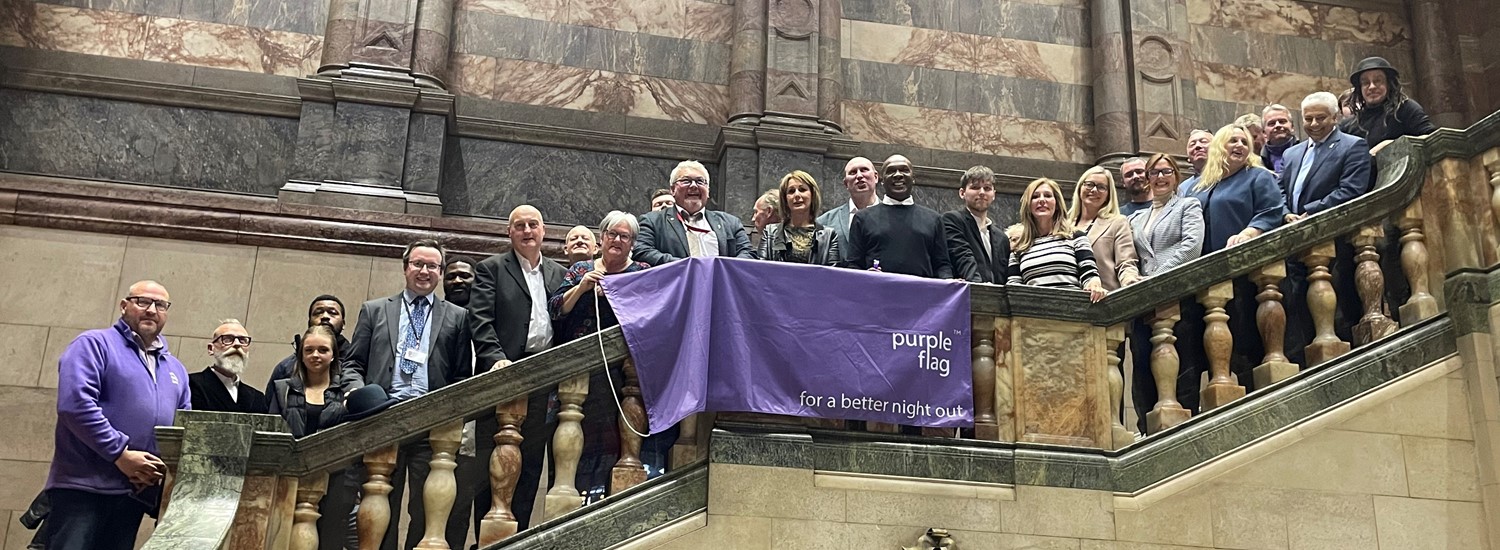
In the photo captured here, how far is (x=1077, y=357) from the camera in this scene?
19.6 feet

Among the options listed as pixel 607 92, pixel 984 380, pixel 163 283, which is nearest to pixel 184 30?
pixel 163 283

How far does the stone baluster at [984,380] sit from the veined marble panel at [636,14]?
644 centimetres

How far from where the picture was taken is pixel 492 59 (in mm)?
11297

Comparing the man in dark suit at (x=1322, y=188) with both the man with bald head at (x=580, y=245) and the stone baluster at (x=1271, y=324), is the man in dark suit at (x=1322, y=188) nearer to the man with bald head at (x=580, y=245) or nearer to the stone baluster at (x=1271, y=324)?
the stone baluster at (x=1271, y=324)

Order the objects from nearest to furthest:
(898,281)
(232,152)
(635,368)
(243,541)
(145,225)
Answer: (243,541) < (635,368) < (898,281) < (145,225) < (232,152)

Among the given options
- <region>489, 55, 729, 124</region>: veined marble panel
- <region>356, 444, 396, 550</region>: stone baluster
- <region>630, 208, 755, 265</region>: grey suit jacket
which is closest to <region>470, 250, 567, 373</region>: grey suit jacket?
<region>630, 208, 755, 265</region>: grey suit jacket

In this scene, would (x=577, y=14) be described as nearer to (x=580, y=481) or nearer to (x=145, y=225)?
(x=145, y=225)

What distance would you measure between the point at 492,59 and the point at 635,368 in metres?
6.31

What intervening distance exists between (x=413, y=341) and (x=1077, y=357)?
3056 mm

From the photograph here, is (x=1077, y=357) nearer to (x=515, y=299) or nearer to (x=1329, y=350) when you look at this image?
(x=1329, y=350)

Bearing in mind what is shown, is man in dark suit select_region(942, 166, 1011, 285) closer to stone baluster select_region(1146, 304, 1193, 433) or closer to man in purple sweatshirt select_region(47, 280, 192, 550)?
stone baluster select_region(1146, 304, 1193, 433)

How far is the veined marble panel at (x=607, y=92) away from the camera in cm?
1126

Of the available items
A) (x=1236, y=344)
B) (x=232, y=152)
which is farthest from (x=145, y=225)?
(x=1236, y=344)

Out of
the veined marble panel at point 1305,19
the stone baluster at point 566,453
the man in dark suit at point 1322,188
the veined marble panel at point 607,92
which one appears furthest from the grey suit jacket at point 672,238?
the veined marble panel at point 1305,19
